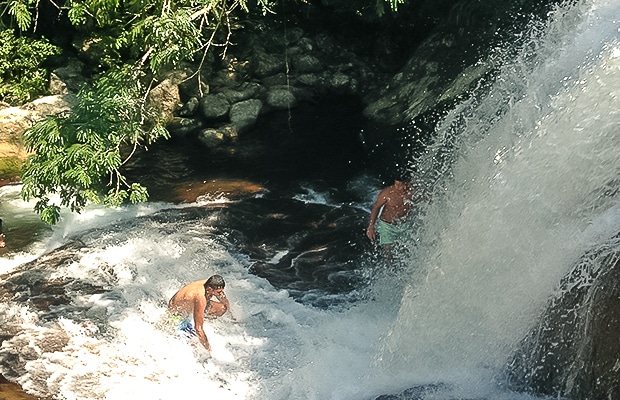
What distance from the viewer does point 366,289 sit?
8.88 metres

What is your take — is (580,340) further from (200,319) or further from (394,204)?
(200,319)

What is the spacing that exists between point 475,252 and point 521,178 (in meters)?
0.81

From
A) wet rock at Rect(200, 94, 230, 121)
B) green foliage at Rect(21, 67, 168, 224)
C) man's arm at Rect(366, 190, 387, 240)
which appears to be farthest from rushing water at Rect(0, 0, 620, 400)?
wet rock at Rect(200, 94, 230, 121)

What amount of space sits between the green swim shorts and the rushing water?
0.18 metres

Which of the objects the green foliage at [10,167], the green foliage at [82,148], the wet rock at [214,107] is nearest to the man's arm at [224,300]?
the green foliage at [82,148]

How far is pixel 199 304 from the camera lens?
7.70 meters

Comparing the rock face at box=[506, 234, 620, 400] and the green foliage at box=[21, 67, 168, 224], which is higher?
the green foliage at box=[21, 67, 168, 224]

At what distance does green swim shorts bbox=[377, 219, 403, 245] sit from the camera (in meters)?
8.60

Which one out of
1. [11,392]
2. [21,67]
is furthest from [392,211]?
[21,67]

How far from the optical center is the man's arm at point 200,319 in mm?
7633

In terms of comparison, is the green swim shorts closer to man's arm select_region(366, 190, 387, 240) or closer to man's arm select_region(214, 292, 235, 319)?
man's arm select_region(366, 190, 387, 240)

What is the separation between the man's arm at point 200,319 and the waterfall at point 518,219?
175 centimetres

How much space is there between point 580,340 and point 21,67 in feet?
35.0

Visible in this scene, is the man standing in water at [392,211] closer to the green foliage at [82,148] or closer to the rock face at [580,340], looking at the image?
the rock face at [580,340]
